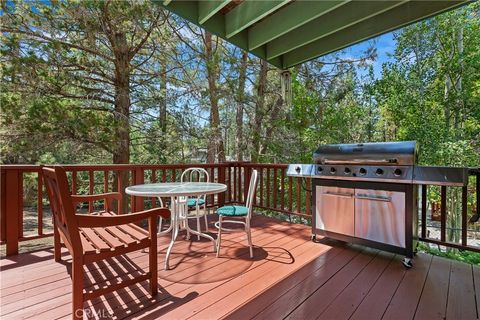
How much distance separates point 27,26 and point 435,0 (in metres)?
6.65

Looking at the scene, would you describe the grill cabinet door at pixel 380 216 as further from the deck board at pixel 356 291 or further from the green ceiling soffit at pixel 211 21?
the green ceiling soffit at pixel 211 21

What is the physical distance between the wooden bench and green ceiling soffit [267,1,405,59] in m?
2.55

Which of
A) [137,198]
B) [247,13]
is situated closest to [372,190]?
[247,13]

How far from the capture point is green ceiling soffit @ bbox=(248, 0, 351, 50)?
2.48 metres

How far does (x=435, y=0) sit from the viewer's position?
2.35m

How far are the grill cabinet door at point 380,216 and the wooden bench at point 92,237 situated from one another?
6.58 feet

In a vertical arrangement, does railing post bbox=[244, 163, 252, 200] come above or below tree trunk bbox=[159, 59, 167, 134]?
below

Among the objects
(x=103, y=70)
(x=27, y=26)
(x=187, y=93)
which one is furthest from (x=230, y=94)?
(x=27, y=26)

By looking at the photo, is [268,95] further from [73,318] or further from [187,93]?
[73,318]

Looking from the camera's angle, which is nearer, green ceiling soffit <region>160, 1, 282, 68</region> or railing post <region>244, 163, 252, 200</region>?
green ceiling soffit <region>160, 1, 282, 68</region>

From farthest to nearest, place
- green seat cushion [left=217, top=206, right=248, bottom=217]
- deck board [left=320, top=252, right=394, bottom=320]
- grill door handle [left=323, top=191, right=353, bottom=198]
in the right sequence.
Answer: grill door handle [left=323, top=191, right=353, bottom=198] < green seat cushion [left=217, top=206, right=248, bottom=217] < deck board [left=320, top=252, right=394, bottom=320]

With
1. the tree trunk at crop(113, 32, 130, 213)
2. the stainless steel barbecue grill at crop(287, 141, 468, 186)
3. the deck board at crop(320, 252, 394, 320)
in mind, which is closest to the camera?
the deck board at crop(320, 252, 394, 320)

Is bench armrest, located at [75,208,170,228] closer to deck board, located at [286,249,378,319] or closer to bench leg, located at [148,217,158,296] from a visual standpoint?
bench leg, located at [148,217,158,296]

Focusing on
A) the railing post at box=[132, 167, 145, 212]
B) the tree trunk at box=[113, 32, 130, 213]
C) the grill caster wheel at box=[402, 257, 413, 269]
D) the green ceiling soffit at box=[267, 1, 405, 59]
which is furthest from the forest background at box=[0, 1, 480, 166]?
the grill caster wheel at box=[402, 257, 413, 269]
